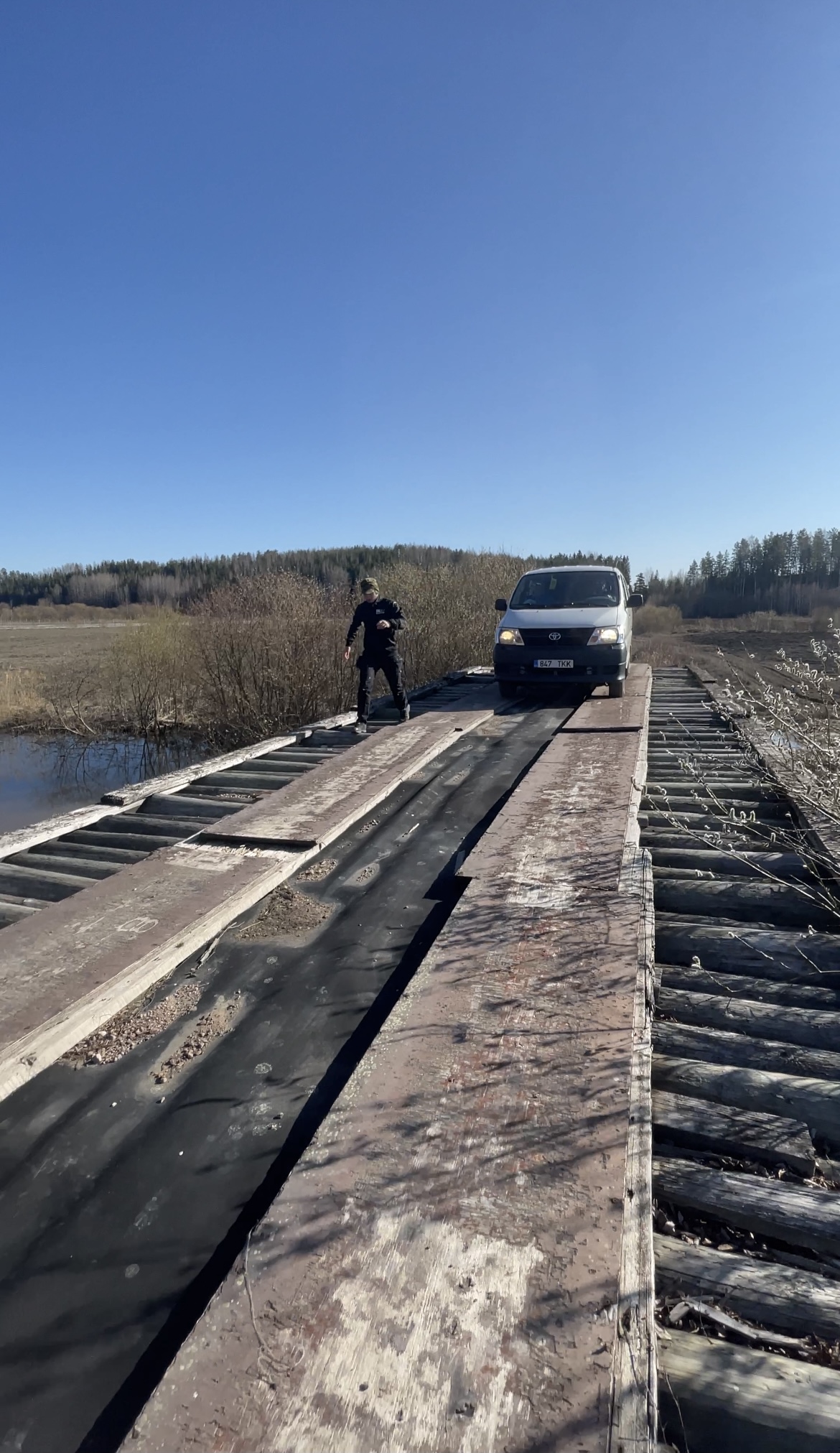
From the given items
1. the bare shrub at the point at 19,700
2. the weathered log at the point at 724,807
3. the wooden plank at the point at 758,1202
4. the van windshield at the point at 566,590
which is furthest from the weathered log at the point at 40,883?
the bare shrub at the point at 19,700

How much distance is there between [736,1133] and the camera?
210cm

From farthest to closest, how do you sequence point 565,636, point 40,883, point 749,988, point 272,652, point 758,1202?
point 272,652
point 565,636
point 40,883
point 749,988
point 758,1202

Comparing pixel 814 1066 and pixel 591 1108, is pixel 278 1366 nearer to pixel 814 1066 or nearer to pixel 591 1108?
pixel 591 1108

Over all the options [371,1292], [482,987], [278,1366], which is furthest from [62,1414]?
[482,987]

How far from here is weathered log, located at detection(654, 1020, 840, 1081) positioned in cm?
239

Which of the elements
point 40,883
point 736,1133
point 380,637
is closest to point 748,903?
point 736,1133

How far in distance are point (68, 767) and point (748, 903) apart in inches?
697

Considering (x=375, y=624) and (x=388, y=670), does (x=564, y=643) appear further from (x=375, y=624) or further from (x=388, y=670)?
(x=375, y=624)

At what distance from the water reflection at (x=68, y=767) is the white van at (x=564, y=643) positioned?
877 centimetres

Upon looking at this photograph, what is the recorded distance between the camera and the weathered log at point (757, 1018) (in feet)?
8.43

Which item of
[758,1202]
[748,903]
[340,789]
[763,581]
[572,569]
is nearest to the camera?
[758,1202]

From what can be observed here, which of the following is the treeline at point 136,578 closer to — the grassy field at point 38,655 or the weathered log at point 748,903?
the grassy field at point 38,655

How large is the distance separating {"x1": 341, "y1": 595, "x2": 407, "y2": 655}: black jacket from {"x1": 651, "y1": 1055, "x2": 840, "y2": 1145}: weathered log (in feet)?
22.5

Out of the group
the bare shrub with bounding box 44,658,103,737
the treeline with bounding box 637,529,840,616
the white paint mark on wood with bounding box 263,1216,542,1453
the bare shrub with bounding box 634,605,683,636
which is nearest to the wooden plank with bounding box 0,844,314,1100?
the white paint mark on wood with bounding box 263,1216,542,1453
